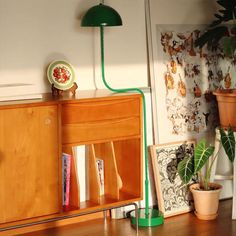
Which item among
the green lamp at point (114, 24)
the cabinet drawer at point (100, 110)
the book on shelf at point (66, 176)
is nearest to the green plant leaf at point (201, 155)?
the green lamp at point (114, 24)

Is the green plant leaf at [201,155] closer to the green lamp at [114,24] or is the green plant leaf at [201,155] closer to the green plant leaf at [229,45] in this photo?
the green lamp at [114,24]

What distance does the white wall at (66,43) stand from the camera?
3.66m

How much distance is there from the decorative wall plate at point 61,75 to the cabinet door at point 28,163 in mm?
327

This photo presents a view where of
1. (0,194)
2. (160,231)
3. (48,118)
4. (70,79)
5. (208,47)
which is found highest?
(208,47)

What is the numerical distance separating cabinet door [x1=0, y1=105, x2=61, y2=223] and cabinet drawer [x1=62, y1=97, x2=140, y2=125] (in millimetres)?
88

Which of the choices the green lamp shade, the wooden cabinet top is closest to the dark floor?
the wooden cabinet top

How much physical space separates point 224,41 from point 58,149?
135 cm

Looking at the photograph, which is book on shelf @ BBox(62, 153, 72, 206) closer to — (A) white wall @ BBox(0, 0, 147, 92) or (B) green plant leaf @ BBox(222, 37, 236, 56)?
(A) white wall @ BBox(0, 0, 147, 92)

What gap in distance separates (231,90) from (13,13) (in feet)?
5.26

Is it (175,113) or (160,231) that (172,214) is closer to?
(160,231)

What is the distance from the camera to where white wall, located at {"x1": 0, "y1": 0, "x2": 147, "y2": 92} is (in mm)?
3656

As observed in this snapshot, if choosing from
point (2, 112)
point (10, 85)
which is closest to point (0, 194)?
point (2, 112)

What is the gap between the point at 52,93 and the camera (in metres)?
3.71

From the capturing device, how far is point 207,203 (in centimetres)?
405
